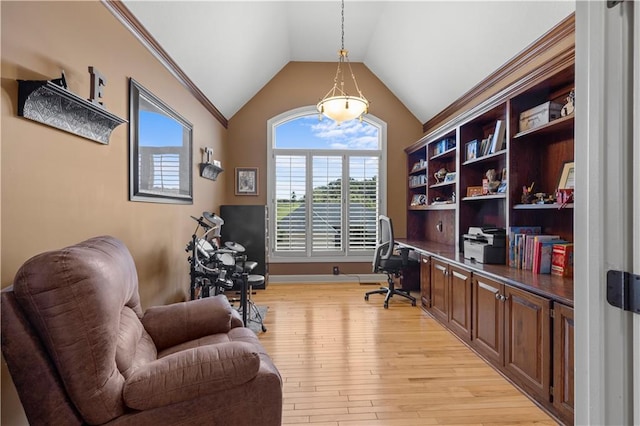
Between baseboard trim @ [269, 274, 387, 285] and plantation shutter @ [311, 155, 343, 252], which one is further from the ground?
plantation shutter @ [311, 155, 343, 252]

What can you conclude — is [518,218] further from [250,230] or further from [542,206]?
[250,230]

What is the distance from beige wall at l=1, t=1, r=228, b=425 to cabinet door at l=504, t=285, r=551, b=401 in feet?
9.10

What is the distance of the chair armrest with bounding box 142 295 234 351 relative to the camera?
6.15 ft

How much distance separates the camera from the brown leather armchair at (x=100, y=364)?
1.07 meters

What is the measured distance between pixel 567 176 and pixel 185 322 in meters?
2.95

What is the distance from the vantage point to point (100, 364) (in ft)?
3.72

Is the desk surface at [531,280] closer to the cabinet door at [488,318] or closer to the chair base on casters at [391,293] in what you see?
the cabinet door at [488,318]

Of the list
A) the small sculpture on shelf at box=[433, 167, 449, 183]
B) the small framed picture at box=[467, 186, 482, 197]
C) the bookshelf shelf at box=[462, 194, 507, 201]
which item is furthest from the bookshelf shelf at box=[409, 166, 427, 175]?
the bookshelf shelf at box=[462, 194, 507, 201]

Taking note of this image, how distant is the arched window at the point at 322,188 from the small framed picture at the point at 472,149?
2035mm

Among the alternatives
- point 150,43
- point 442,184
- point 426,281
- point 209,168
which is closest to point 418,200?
point 442,184

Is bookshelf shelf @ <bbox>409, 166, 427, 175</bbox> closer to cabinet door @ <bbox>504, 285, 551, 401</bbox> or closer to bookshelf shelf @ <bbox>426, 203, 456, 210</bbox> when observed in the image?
bookshelf shelf @ <bbox>426, 203, 456, 210</bbox>

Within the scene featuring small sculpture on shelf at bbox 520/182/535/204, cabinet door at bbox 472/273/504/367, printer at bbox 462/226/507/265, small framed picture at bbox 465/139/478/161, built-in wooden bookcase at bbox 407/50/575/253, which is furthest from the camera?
small framed picture at bbox 465/139/478/161

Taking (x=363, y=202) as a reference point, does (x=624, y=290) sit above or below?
below

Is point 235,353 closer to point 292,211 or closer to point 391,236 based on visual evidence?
point 391,236
